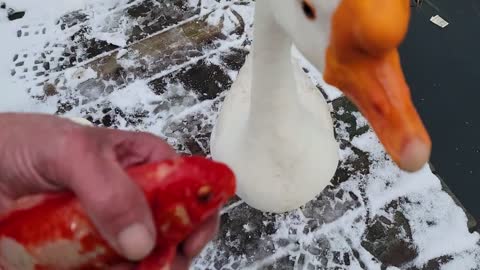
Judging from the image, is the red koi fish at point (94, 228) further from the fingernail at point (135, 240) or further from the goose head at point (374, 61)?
the goose head at point (374, 61)

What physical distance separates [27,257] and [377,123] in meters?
0.30

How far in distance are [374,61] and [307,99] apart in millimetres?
328

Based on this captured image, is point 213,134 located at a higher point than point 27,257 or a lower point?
lower

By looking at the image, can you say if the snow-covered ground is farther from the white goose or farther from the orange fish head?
the orange fish head

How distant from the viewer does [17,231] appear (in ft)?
1.74

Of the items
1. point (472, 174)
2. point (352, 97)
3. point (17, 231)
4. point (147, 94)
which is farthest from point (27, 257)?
point (472, 174)

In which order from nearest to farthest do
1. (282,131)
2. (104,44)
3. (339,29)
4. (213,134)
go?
1. (339,29)
2. (282,131)
3. (213,134)
4. (104,44)

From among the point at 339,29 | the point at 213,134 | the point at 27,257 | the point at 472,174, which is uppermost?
the point at 339,29

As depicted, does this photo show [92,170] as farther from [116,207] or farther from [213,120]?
[213,120]

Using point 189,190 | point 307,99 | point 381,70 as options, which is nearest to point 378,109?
point 381,70

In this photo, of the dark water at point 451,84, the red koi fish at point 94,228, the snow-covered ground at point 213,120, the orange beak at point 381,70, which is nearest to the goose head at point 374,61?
the orange beak at point 381,70

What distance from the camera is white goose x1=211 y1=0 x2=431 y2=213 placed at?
50 centimetres

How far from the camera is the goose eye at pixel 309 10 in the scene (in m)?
0.54

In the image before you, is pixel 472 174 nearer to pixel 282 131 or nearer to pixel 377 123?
pixel 282 131
